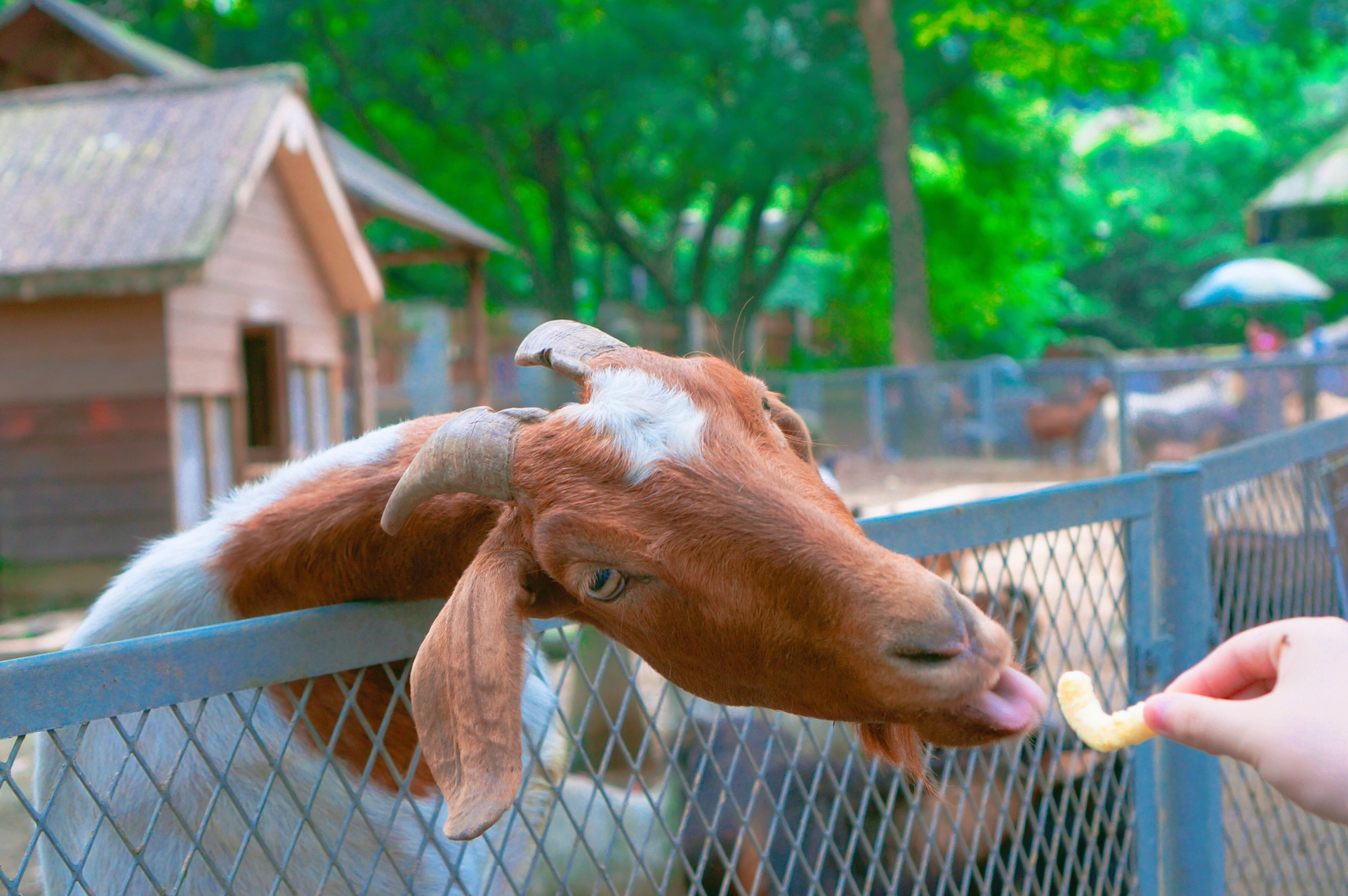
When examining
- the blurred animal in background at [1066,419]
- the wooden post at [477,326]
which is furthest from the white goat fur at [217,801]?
the blurred animal in background at [1066,419]

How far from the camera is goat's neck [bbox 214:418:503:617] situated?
1.97m

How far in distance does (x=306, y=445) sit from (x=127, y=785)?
10.8 meters

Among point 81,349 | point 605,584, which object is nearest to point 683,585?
point 605,584

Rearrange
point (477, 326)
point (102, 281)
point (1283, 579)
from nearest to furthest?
point (1283, 579), point (102, 281), point (477, 326)

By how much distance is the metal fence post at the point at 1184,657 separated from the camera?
2293 mm

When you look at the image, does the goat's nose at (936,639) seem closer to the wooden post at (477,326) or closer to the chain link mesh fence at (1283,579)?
the chain link mesh fence at (1283,579)

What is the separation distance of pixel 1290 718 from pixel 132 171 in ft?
34.1

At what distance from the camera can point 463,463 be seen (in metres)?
1.72

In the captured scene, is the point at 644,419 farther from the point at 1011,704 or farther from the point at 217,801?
the point at 217,801

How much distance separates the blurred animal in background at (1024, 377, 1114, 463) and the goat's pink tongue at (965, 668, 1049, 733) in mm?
15658

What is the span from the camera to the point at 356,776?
2031 millimetres

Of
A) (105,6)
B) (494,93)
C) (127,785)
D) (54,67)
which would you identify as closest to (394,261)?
(54,67)

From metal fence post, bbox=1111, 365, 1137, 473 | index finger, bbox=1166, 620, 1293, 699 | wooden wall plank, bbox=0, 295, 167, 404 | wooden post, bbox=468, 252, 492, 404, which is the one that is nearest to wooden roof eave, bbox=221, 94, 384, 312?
wooden wall plank, bbox=0, 295, 167, 404

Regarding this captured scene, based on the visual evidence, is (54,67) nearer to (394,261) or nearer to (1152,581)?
(394,261)
